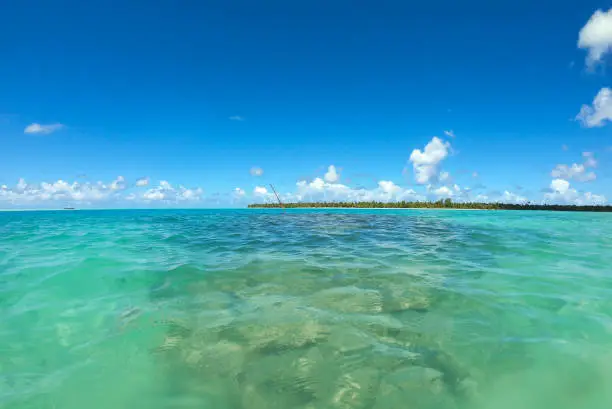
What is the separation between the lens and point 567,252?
11.8 m

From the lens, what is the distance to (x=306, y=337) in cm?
441

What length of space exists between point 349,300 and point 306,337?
167cm

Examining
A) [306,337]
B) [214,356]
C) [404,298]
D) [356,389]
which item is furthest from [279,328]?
[404,298]

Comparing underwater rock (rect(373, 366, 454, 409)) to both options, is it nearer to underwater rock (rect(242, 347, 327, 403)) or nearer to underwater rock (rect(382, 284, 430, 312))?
underwater rock (rect(242, 347, 327, 403))

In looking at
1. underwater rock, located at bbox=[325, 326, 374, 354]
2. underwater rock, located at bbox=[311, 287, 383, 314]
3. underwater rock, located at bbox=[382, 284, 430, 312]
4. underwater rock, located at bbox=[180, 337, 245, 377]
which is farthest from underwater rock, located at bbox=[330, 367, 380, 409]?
underwater rock, located at bbox=[382, 284, 430, 312]

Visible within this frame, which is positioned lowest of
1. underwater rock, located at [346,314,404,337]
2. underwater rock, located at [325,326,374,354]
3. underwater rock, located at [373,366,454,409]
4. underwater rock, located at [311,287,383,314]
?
underwater rock, located at [373,366,454,409]

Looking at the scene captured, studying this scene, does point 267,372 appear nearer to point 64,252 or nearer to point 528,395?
point 528,395

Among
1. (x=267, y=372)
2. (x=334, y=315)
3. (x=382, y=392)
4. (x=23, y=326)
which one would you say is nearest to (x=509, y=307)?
(x=334, y=315)

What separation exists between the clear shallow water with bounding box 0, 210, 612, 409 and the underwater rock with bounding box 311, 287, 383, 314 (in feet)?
0.14

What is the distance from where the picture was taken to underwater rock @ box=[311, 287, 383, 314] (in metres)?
5.46

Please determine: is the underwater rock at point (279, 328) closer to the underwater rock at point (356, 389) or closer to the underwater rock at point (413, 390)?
the underwater rock at point (356, 389)

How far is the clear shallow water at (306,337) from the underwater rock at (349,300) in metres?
0.04

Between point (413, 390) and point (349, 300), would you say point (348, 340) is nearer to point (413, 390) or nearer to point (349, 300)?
point (413, 390)

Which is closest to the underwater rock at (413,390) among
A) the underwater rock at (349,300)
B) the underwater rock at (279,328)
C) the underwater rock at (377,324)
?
the underwater rock at (377,324)
